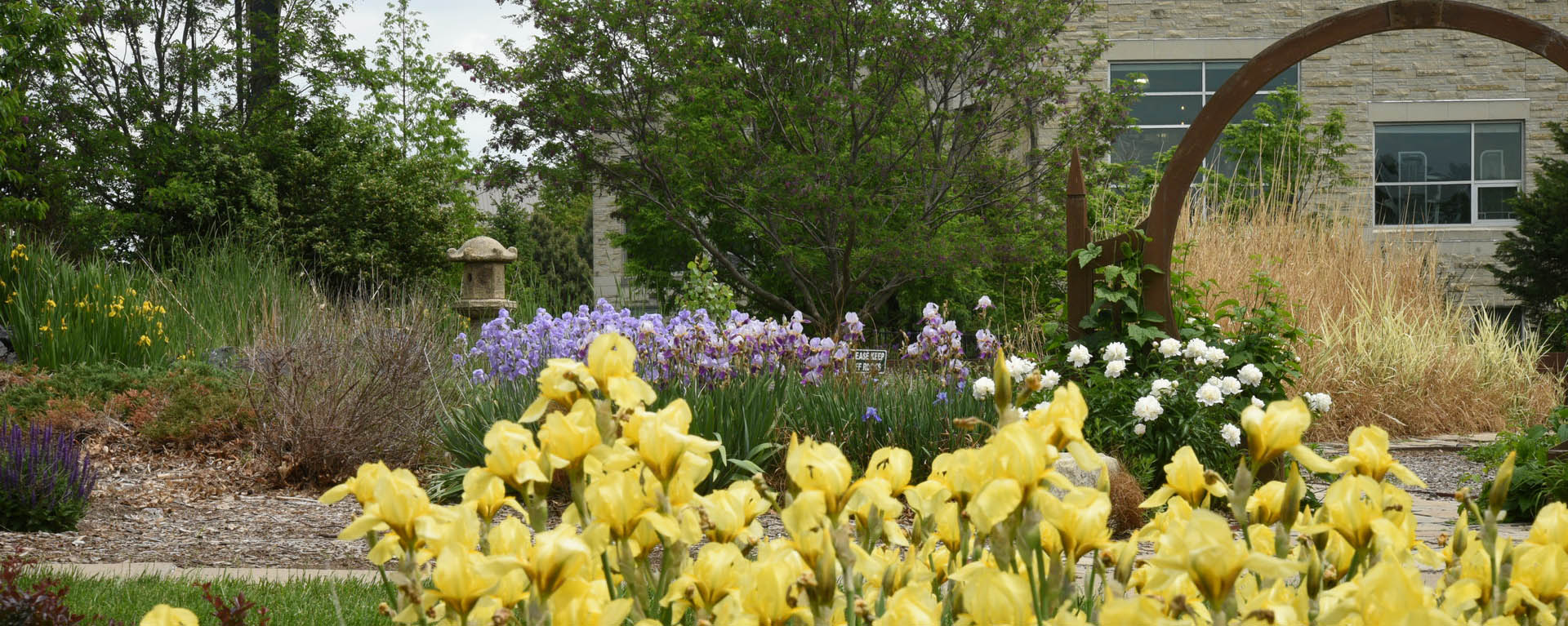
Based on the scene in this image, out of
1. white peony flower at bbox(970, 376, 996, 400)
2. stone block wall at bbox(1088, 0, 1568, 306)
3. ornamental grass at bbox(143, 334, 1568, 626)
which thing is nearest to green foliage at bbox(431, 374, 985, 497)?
white peony flower at bbox(970, 376, 996, 400)

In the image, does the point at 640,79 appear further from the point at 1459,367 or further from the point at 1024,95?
the point at 1459,367

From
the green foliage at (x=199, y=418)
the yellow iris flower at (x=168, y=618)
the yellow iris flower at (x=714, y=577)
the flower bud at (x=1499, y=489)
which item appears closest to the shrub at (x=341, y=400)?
Answer: the green foliage at (x=199, y=418)

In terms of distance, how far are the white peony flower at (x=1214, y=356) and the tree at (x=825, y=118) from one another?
192 inches

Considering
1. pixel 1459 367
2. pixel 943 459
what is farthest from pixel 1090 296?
pixel 943 459

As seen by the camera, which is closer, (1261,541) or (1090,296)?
(1261,541)

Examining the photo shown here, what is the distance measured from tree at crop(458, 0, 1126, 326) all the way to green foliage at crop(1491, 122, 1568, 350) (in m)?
5.75

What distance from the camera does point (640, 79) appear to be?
1073 cm

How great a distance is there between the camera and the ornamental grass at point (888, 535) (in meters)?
0.88

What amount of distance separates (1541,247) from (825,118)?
8763 mm

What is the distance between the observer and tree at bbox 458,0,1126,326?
10039 millimetres

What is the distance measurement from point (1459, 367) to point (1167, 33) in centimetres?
841

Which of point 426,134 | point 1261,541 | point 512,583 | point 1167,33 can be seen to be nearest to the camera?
point 512,583

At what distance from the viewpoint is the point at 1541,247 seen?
504 inches

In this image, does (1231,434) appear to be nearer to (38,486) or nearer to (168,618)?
(168,618)
